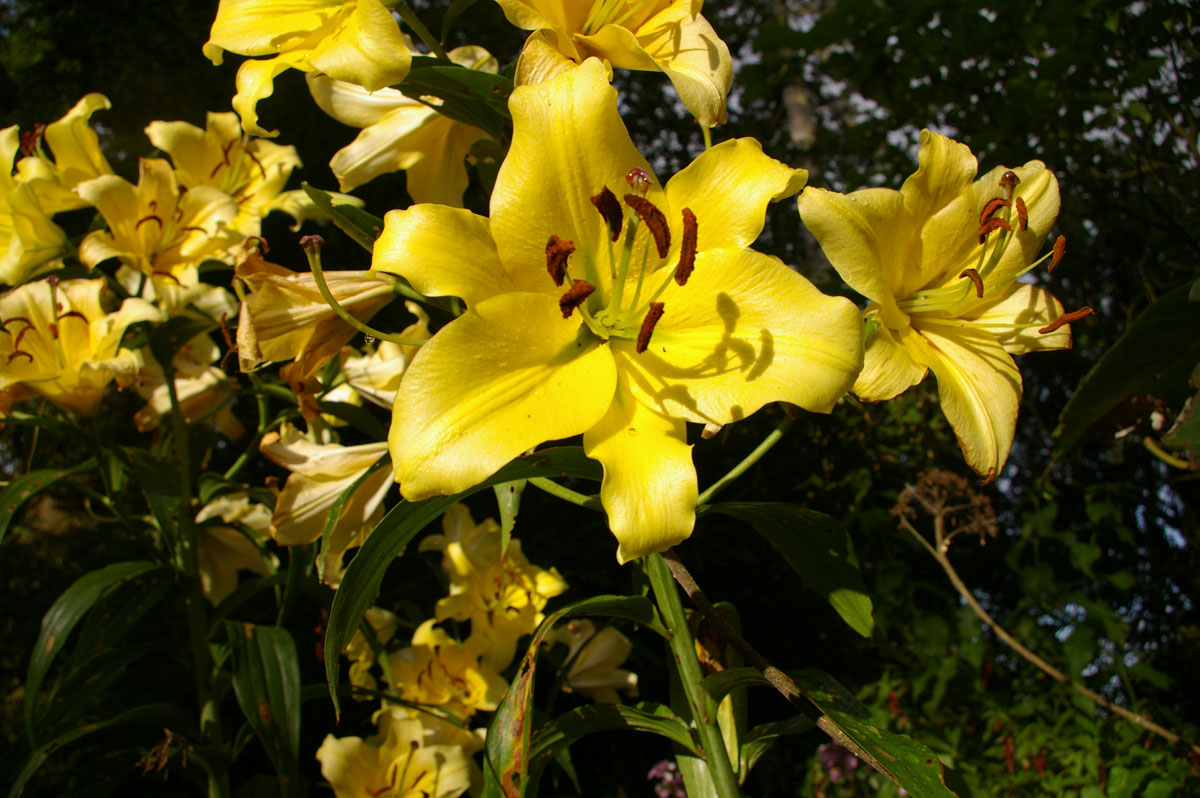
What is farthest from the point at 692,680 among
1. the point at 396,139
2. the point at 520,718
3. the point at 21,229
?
the point at 21,229

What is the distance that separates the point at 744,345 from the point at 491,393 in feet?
0.64

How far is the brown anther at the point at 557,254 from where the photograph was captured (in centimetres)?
60

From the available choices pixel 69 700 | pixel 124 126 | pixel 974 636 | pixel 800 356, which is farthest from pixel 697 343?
pixel 124 126

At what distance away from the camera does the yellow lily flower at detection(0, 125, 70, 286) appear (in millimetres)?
1178

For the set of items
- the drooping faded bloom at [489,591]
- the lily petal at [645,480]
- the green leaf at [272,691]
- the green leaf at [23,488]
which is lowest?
the drooping faded bloom at [489,591]

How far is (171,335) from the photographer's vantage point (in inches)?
46.9

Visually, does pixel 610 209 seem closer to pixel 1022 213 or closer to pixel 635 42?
pixel 635 42

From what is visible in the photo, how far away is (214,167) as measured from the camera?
1.38 meters

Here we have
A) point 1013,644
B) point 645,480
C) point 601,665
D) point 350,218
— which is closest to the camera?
point 645,480

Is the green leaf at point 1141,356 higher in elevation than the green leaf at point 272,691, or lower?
higher

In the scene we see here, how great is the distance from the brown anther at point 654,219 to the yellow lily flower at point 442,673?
874 millimetres

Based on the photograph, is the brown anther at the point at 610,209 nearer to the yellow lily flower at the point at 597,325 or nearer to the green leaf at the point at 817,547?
the yellow lily flower at the point at 597,325

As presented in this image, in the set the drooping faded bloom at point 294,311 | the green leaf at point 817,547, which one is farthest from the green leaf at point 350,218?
the green leaf at point 817,547

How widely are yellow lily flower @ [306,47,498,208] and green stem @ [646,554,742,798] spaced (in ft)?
1.44
